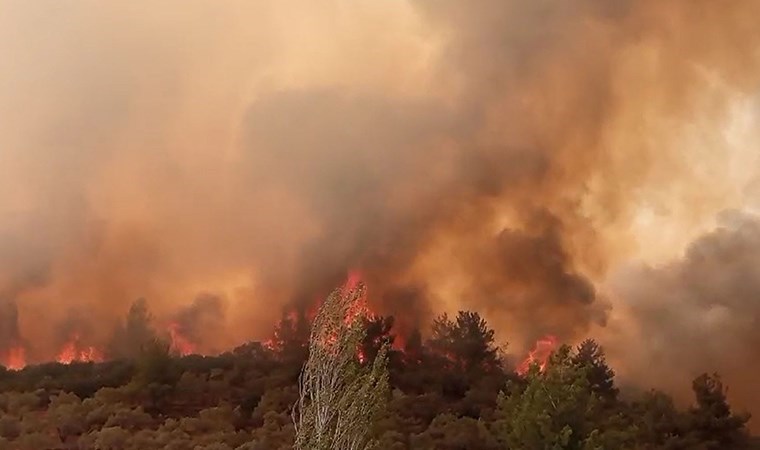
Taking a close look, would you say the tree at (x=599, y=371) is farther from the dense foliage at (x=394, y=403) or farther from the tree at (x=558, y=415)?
the tree at (x=558, y=415)

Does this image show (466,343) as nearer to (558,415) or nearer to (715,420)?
(715,420)

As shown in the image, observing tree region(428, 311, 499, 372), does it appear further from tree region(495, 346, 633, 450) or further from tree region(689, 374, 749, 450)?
tree region(495, 346, 633, 450)

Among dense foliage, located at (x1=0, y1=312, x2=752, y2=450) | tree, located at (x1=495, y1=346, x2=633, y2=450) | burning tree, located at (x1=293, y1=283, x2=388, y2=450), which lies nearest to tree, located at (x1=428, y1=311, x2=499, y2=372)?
dense foliage, located at (x1=0, y1=312, x2=752, y2=450)

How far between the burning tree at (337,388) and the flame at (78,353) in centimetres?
4093

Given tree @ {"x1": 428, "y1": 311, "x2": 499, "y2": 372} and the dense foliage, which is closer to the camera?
the dense foliage

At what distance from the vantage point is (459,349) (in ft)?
166

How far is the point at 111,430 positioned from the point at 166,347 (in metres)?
14.0

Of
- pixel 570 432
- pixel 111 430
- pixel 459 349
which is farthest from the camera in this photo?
pixel 459 349

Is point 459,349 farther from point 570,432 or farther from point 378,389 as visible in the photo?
point 378,389

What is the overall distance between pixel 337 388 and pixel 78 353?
143ft

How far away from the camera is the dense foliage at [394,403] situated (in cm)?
2475

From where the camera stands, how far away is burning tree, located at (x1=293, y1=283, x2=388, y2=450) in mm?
16359

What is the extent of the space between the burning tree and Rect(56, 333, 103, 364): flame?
1612 inches

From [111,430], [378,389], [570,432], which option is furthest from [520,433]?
[111,430]
